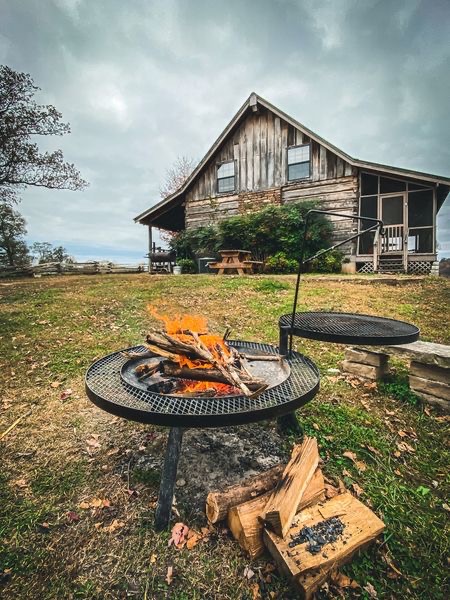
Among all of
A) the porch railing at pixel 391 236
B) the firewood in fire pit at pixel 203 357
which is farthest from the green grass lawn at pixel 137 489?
the porch railing at pixel 391 236

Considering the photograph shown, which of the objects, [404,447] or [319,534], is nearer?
[319,534]

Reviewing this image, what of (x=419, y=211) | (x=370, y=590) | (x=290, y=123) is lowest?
(x=370, y=590)

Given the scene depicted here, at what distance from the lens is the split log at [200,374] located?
1961mm

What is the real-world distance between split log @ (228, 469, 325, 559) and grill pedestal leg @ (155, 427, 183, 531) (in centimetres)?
40

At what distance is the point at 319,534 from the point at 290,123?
632 inches

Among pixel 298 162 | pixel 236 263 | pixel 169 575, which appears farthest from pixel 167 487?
pixel 298 162

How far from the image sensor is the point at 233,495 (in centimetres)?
188

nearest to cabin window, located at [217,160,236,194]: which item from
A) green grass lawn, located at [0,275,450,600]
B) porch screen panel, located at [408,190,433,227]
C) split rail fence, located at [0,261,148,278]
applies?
porch screen panel, located at [408,190,433,227]

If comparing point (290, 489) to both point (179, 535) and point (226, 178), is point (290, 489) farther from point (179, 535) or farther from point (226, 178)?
point (226, 178)

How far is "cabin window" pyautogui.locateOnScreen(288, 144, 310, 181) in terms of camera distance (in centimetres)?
1436

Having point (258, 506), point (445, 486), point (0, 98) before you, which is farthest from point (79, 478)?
point (0, 98)

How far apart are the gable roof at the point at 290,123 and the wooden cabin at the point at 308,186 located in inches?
1.3

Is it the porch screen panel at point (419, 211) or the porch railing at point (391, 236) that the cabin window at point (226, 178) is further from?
the porch screen panel at point (419, 211)

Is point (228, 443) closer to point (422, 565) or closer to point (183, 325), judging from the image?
point (183, 325)
